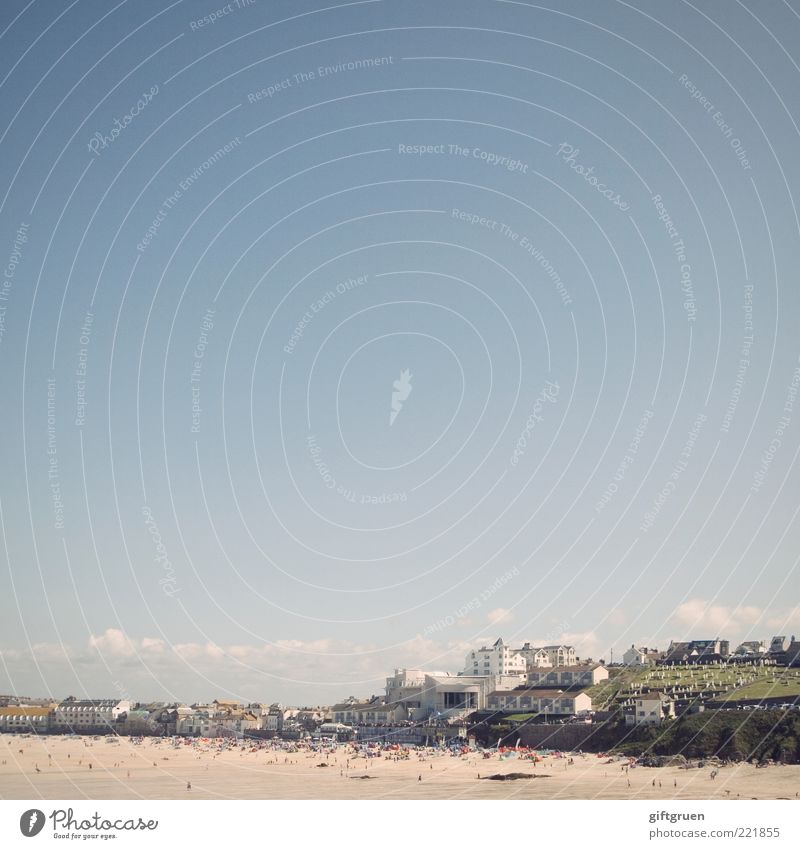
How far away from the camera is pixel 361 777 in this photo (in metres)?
41.7

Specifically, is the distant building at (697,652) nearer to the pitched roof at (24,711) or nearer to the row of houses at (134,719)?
the row of houses at (134,719)

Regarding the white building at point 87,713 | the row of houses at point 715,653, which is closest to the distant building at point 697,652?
the row of houses at point 715,653

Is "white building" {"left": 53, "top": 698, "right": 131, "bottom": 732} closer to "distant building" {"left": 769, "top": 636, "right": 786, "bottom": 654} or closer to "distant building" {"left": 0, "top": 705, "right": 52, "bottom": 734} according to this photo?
"distant building" {"left": 0, "top": 705, "right": 52, "bottom": 734}

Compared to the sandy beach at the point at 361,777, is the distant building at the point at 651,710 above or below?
above

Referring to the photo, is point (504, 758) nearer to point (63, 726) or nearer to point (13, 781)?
point (13, 781)

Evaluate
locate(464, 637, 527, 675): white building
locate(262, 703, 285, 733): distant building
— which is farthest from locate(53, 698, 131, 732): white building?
locate(464, 637, 527, 675): white building

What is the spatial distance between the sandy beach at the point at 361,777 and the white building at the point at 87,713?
17.9 m

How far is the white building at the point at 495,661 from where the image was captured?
261 ft

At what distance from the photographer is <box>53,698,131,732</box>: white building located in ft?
234

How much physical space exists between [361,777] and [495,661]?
132ft

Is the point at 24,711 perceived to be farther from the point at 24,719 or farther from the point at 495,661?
the point at 495,661

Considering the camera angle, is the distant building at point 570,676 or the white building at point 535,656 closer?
the distant building at point 570,676

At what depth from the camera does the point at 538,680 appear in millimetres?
66375
